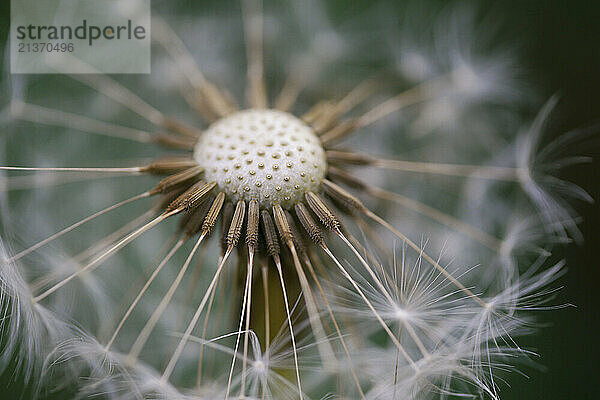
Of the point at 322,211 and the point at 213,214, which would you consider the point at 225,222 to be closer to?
the point at 213,214

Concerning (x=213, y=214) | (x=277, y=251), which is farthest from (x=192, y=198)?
(x=277, y=251)

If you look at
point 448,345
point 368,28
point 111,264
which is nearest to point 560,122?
point 368,28

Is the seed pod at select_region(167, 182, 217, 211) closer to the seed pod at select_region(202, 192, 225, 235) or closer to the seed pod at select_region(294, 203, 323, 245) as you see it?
the seed pod at select_region(202, 192, 225, 235)

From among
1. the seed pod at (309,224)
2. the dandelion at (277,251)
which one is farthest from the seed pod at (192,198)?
the seed pod at (309,224)

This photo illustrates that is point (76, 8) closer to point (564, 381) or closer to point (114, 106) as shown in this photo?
point (114, 106)

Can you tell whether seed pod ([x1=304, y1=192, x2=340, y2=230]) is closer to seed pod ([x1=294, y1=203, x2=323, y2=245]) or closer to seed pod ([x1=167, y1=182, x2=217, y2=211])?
seed pod ([x1=294, y1=203, x2=323, y2=245])

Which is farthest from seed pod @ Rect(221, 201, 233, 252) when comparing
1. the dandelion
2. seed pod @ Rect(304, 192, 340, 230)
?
seed pod @ Rect(304, 192, 340, 230)

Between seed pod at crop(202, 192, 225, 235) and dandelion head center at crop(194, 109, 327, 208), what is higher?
dandelion head center at crop(194, 109, 327, 208)
